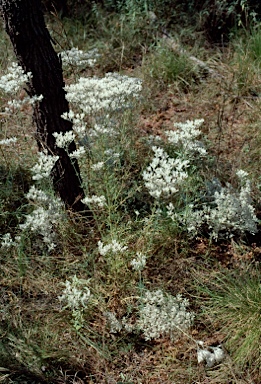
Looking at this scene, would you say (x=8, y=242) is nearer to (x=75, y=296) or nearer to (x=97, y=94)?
(x=75, y=296)

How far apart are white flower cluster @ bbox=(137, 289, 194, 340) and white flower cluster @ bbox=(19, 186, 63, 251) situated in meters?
0.71

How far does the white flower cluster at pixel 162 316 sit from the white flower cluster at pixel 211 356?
165 mm

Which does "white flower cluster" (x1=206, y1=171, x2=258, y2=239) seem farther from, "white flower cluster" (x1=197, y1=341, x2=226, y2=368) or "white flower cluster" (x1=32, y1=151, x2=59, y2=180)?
"white flower cluster" (x1=32, y1=151, x2=59, y2=180)

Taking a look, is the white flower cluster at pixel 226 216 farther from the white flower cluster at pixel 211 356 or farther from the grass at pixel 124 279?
the white flower cluster at pixel 211 356

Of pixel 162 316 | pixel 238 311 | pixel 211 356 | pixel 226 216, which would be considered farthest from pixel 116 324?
pixel 226 216

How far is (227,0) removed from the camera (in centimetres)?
573

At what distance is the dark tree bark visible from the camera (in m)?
2.96

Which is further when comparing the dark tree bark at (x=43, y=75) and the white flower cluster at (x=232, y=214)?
the white flower cluster at (x=232, y=214)

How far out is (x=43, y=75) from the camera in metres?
3.13

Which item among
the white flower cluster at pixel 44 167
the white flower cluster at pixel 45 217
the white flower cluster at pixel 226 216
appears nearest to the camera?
the white flower cluster at pixel 44 167

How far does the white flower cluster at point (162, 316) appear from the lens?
9.20ft

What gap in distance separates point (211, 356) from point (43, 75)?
6.16 feet

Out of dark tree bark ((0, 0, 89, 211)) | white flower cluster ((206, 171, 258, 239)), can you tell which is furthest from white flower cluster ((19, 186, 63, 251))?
white flower cluster ((206, 171, 258, 239))

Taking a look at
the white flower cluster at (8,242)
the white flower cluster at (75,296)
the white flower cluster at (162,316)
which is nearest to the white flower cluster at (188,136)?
the white flower cluster at (162,316)
